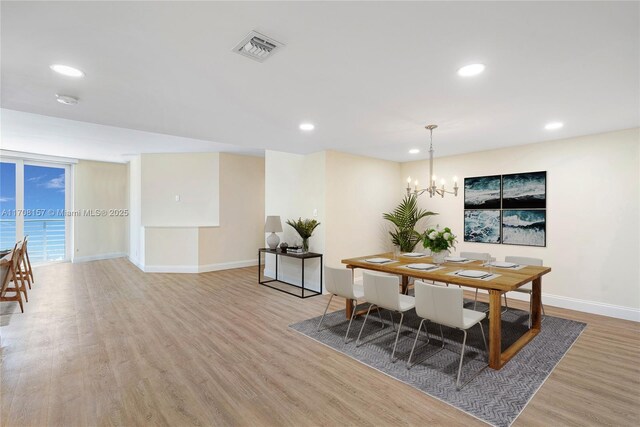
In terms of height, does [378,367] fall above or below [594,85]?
below

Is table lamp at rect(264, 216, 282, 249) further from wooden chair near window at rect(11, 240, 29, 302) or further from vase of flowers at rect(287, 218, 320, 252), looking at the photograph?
wooden chair near window at rect(11, 240, 29, 302)

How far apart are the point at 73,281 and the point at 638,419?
7.83 meters

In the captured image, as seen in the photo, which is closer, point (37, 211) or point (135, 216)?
point (37, 211)

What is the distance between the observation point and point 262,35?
1786 mm

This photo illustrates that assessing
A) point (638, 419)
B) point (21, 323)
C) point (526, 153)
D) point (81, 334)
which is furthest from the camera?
point (526, 153)

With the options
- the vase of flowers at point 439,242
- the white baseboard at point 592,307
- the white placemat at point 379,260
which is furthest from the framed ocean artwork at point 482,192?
the white placemat at point 379,260

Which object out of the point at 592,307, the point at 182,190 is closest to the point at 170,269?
the point at 182,190

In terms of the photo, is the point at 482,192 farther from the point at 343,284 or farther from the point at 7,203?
the point at 7,203

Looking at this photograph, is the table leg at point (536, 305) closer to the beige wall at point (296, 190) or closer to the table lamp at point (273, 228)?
the beige wall at point (296, 190)

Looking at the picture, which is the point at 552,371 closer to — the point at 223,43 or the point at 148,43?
the point at 223,43

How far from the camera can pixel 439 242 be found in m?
3.49

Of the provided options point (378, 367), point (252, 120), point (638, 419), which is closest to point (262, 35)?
point (252, 120)

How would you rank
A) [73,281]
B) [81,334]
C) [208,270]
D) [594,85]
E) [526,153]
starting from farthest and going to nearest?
[208,270], [73,281], [526,153], [81,334], [594,85]

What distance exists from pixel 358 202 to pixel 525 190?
104 inches
